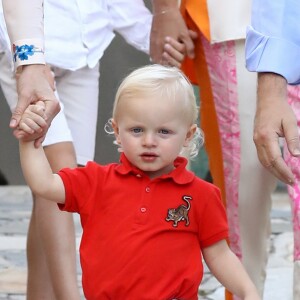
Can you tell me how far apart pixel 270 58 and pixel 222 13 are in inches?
48.2

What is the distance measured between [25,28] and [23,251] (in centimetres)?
356

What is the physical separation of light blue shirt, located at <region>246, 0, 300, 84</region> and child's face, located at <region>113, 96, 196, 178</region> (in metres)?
0.29

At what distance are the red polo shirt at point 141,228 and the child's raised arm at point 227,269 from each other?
1.7 inches

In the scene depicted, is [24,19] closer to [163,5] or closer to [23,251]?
[163,5]

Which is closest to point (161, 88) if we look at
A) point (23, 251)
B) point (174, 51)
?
point (174, 51)

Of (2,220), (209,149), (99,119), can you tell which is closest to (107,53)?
(99,119)

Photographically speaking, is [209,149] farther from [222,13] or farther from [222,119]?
[222,13]

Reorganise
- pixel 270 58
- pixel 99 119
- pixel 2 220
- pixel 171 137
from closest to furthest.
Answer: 1. pixel 270 58
2. pixel 171 137
3. pixel 2 220
4. pixel 99 119

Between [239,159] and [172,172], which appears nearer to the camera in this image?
[172,172]

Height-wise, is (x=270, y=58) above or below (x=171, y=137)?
above

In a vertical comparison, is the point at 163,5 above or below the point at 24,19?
below

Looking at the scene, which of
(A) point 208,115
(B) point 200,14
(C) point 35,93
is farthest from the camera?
(A) point 208,115

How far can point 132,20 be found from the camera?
4.98 m

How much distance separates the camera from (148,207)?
11.3 feet
